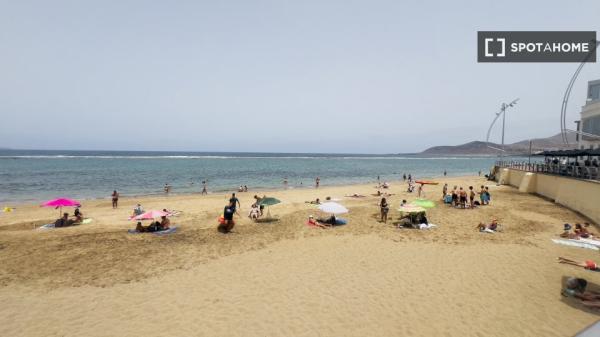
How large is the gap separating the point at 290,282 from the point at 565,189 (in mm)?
19270

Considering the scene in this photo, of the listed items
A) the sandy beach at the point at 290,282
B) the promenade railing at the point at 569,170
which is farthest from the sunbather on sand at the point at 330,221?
the promenade railing at the point at 569,170

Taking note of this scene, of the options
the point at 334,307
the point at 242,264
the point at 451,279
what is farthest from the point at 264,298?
the point at 451,279

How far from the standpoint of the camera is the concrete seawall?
52.1ft

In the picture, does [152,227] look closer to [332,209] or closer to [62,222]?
[62,222]

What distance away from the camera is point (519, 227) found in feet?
49.4

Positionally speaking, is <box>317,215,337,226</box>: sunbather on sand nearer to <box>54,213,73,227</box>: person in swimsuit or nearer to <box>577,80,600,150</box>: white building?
<box>54,213,73,227</box>: person in swimsuit

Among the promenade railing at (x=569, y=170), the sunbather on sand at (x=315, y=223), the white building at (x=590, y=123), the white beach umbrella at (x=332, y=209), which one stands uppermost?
the white building at (x=590, y=123)

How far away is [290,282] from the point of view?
9.14 m

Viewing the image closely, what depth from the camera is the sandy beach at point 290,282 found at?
23.3 feet

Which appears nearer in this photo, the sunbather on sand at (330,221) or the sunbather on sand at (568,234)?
the sunbather on sand at (568,234)

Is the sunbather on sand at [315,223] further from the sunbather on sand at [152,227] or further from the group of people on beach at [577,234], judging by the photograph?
the group of people on beach at [577,234]

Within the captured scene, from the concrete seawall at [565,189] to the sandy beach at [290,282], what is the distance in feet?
7.40

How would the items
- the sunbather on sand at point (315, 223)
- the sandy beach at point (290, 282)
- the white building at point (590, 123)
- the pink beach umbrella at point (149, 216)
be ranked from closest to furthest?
the sandy beach at point (290, 282) < the pink beach umbrella at point (149, 216) < the sunbather on sand at point (315, 223) < the white building at point (590, 123)

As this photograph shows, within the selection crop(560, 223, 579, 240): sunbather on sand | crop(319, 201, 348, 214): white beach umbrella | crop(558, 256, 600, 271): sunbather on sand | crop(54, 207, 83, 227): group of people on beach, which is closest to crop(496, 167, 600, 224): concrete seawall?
crop(560, 223, 579, 240): sunbather on sand
